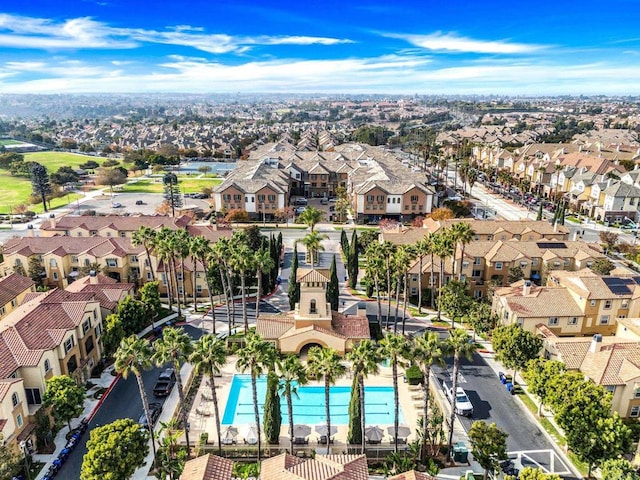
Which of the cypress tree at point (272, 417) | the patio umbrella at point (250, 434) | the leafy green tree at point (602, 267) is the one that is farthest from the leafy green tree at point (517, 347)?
the leafy green tree at point (602, 267)

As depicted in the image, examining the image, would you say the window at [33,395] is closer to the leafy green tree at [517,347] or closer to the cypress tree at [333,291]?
the cypress tree at [333,291]

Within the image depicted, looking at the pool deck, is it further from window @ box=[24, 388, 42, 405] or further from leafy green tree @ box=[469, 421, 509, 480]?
window @ box=[24, 388, 42, 405]

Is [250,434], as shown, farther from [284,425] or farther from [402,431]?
[402,431]

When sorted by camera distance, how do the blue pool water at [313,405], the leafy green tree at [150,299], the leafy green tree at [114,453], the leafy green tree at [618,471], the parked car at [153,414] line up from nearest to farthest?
the leafy green tree at [618,471] < the leafy green tree at [114,453] < the parked car at [153,414] < the blue pool water at [313,405] < the leafy green tree at [150,299]

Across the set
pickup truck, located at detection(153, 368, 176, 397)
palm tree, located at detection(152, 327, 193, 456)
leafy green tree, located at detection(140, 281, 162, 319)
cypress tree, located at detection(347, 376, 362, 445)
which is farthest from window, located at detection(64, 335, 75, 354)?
cypress tree, located at detection(347, 376, 362, 445)

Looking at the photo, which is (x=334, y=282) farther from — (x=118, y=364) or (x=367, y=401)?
(x=118, y=364)

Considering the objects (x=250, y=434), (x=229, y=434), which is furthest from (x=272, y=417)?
(x=229, y=434)
